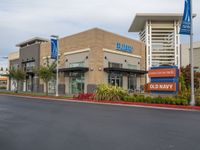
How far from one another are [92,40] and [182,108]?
2199 centimetres

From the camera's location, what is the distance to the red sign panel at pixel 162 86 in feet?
75.3

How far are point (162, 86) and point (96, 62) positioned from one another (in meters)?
15.5

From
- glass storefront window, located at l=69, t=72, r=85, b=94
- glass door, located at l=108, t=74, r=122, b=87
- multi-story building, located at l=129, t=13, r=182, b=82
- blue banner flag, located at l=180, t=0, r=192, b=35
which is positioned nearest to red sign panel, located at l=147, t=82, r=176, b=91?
blue banner flag, located at l=180, t=0, r=192, b=35

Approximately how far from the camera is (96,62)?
123 ft

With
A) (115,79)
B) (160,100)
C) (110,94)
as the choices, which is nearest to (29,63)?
(115,79)

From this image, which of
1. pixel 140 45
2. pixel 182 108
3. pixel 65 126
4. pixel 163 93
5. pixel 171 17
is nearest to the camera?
pixel 65 126

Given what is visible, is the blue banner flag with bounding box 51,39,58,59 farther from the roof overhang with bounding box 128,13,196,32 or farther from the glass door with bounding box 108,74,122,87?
the roof overhang with bounding box 128,13,196,32

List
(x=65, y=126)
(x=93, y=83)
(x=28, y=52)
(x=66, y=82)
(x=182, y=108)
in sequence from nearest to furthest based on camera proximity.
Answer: (x=65, y=126)
(x=182, y=108)
(x=93, y=83)
(x=66, y=82)
(x=28, y=52)

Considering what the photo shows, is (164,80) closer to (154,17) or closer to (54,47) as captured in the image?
(54,47)

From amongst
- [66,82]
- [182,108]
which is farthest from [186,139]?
[66,82]

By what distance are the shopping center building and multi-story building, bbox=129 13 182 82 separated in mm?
24262

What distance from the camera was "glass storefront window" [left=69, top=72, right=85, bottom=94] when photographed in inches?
1545

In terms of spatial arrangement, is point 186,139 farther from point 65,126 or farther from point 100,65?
point 100,65

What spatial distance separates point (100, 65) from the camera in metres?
37.9
